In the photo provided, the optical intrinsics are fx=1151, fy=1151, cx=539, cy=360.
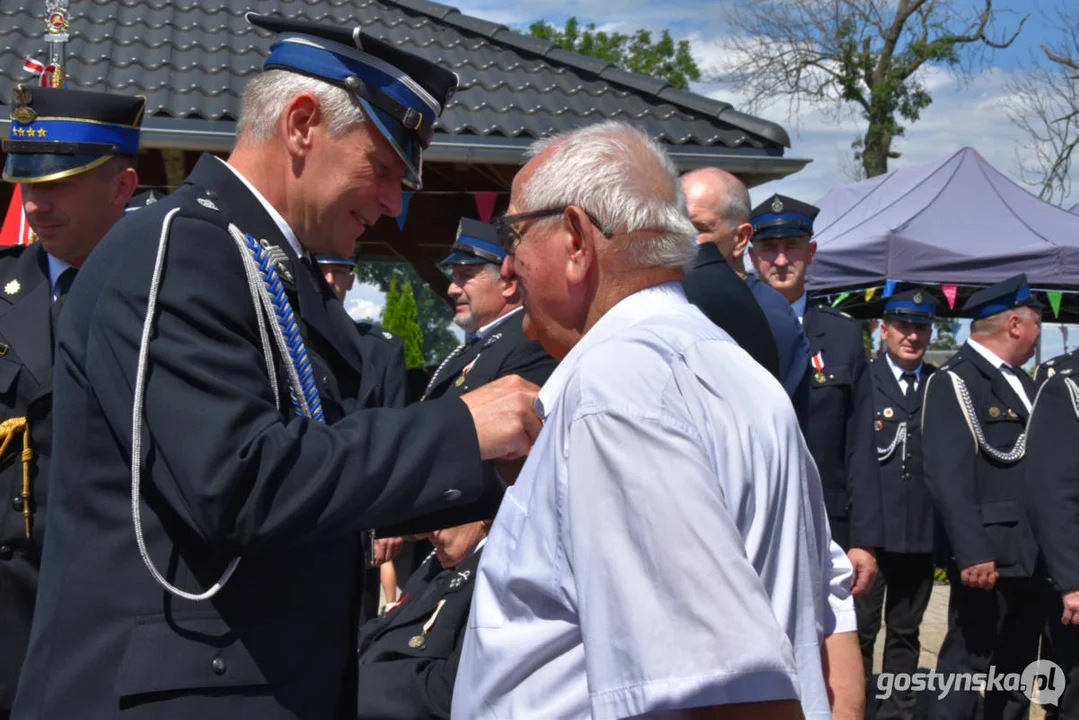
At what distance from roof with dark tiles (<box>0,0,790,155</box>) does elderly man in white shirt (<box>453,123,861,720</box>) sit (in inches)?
216

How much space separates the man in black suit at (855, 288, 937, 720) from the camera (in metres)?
6.72

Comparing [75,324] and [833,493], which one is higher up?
[75,324]

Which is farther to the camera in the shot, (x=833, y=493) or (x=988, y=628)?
(x=988, y=628)

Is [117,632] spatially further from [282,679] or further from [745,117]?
[745,117]

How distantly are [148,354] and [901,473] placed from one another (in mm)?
6357

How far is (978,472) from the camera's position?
605 cm

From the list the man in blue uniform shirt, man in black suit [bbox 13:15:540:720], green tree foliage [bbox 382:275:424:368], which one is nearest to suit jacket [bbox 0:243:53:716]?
man in black suit [bbox 13:15:540:720]

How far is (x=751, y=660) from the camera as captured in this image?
4.31 ft

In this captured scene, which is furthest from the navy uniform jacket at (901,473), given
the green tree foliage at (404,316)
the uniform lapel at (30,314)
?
the green tree foliage at (404,316)

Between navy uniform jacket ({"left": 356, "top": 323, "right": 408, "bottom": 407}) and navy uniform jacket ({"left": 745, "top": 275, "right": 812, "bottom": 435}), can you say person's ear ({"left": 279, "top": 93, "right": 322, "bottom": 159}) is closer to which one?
navy uniform jacket ({"left": 356, "top": 323, "right": 408, "bottom": 407})

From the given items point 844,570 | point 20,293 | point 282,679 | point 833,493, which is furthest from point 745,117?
point 282,679

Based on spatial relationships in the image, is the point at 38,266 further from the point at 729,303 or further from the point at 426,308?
the point at 426,308

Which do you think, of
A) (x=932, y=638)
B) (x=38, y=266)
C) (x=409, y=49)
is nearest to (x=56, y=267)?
(x=38, y=266)

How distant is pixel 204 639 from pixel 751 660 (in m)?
0.80
